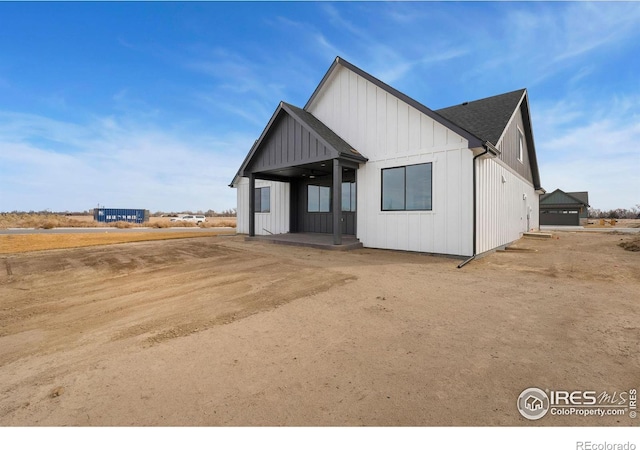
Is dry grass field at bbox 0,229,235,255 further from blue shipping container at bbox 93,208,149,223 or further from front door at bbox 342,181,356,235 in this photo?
blue shipping container at bbox 93,208,149,223

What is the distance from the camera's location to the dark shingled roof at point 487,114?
9.76 m

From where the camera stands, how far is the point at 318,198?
14219mm

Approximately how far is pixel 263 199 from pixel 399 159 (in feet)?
30.1

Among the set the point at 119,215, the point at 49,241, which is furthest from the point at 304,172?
the point at 119,215

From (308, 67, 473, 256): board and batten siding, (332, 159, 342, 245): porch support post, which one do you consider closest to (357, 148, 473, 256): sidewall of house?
(308, 67, 473, 256): board and batten siding

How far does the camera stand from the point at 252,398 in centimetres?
193

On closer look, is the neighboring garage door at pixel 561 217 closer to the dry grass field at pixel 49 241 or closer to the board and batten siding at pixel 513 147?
the board and batten siding at pixel 513 147

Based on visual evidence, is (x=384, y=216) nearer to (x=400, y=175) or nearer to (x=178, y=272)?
(x=400, y=175)

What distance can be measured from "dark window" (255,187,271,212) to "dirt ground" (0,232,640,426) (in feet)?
33.9

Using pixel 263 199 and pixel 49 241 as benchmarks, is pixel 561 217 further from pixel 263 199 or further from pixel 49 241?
pixel 49 241

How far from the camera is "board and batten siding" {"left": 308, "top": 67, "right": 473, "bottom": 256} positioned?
27.0 ft

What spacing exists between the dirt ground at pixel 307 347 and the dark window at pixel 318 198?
8.34 metres
